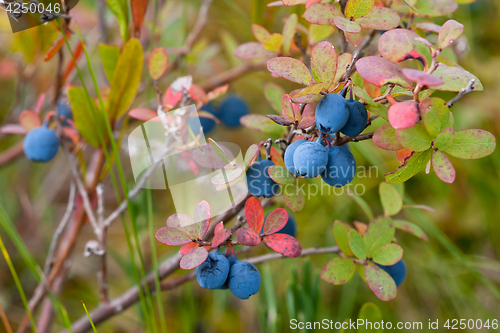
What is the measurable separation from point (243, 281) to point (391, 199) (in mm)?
366

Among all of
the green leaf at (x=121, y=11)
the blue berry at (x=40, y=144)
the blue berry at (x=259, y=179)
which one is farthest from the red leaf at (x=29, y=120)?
the blue berry at (x=259, y=179)

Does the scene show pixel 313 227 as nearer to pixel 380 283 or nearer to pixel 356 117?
pixel 380 283

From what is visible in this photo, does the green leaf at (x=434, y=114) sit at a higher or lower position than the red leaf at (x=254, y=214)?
higher

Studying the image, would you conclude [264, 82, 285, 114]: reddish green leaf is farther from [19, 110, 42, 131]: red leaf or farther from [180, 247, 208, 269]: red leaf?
[19, 110, 42, 131]: red leaf

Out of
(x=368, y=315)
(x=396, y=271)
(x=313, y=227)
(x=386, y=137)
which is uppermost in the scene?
(x=386, y=137)

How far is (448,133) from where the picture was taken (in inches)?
16.8

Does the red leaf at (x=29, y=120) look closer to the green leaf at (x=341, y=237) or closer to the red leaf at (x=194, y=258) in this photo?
the red leaf at (x=194, y=258)

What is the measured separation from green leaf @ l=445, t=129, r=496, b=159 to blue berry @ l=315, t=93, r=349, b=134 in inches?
5.6

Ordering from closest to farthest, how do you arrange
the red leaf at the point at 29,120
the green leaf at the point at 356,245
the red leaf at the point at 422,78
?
the red leaf at the point at 422,78
the green leaf at the point at 356,245
the red leaf at the point at 29,120

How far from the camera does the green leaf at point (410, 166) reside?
0.45 meters

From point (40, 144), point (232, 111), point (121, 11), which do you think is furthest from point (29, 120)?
point (232, 111)

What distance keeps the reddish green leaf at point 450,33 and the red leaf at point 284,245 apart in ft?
1.06

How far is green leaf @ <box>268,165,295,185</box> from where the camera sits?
499 millimetres

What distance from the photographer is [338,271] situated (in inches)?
23.0
